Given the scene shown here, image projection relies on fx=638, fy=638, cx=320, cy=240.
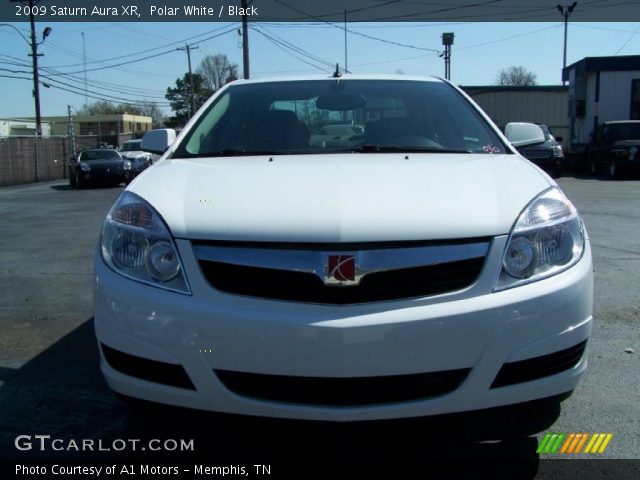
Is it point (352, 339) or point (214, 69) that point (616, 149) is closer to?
point (352, 339)

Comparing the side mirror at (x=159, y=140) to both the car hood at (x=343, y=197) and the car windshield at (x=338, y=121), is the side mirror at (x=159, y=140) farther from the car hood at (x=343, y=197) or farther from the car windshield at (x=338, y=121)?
the car hood at (x=343, y=197)

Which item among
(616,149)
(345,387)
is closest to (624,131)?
(616,149)

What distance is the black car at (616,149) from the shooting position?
19.0 meters

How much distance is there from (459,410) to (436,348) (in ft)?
0.85

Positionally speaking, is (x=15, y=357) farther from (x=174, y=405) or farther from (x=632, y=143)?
(x=632, y=143)

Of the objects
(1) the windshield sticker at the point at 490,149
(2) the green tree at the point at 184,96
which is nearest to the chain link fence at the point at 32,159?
(1) the windshield sticker at the point at 490,149

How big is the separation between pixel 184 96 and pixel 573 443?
7796 centimetres

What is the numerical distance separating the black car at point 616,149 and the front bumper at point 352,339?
18.8 metres

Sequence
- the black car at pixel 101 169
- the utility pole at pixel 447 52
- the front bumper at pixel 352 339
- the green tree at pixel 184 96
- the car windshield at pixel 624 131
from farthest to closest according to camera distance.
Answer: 1. the green tree at pixel 184 96
2. the utility pole at pixel 447 52
3. the black car at pixel 101 169
4. the car windshield at pixel 624 131
5. the front bumper at pixel 352 339

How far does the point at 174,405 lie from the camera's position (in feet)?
7.51

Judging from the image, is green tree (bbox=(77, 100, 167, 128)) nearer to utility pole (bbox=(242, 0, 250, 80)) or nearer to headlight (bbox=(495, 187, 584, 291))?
utility pole (bbox=(242, 0, 250, 80))

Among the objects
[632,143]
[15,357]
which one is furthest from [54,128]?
[15,357]

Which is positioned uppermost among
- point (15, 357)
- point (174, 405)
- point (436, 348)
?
point (436, 348)

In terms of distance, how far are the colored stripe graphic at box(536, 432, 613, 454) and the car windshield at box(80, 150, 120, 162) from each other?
21970 millimetres
